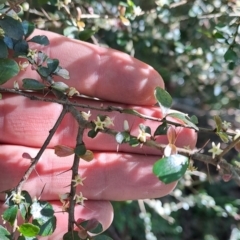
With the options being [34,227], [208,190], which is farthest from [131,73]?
[208,190]

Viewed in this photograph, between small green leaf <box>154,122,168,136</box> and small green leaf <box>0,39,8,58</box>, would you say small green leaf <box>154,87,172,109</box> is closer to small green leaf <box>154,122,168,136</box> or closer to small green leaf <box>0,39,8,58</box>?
small green leaf <box>154,122,168,136</box>

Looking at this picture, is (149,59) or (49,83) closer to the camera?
(49,83)

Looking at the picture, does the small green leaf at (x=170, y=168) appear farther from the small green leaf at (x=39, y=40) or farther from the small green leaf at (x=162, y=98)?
the small green leaf at (x=39, y=40)

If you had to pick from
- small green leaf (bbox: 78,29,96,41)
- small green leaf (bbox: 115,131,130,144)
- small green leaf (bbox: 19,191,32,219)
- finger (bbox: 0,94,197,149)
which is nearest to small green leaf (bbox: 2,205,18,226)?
small green leaf (bbox: 19,191,32,219)

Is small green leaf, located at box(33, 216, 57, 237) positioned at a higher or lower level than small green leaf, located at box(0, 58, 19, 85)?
lower

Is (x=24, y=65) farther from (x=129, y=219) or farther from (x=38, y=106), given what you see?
(x=129, y=219)

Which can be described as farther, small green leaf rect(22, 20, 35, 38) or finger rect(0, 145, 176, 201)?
finger rect(0, 145, 176, 201)

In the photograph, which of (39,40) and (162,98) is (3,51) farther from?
(162,98)
